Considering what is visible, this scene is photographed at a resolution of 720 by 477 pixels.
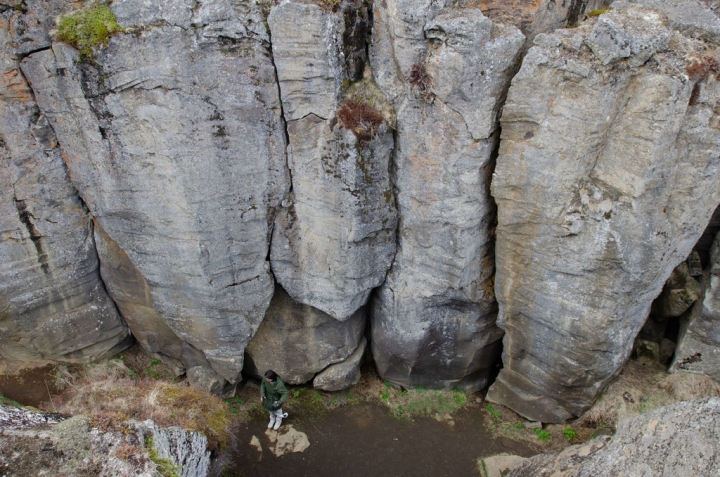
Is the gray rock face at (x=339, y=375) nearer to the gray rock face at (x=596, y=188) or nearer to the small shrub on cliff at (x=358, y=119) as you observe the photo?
the gray rock face at (x=596, y=188)

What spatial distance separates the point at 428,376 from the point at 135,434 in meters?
7.61

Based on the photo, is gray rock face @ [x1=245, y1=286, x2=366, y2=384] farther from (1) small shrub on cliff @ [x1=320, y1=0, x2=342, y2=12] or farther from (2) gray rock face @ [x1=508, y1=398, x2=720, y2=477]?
(1) small shrub on cliff @ [x1=320, y1=0, x2=342, y2=12]

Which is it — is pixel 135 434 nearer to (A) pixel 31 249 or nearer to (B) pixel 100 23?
(A) pixel 31 249

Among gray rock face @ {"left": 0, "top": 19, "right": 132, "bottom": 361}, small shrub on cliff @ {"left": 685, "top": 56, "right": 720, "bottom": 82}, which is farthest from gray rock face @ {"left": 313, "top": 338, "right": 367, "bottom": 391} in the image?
small shrub on cliff @ {"left": 685, "top": 56, "right": 720, "bottom": 82}

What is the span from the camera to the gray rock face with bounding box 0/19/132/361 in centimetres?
955

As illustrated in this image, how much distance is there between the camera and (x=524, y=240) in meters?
9.81

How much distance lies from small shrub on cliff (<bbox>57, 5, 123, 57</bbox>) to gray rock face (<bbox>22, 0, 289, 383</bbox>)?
162 mm

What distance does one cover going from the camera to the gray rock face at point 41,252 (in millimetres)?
9547

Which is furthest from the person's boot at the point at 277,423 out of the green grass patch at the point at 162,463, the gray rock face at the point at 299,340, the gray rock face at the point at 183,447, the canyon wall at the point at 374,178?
the green grass patch at the point at 162,463

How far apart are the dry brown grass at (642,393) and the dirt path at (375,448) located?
1.82 meters

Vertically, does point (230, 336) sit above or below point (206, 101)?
below

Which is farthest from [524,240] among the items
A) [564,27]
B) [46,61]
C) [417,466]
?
[46,61]

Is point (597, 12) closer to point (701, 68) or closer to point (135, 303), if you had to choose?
point (701, 68)

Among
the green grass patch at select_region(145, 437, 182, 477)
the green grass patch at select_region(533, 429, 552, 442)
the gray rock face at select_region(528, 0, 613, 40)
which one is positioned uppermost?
the gray rock face at select_region(528, 0, 613, 40)
